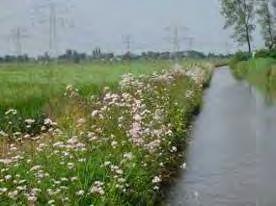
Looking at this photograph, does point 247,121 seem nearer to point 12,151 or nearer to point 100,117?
point 100,117

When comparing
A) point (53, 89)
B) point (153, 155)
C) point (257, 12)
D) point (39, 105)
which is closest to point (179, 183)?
point (153, 155)

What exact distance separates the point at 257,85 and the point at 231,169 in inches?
1332

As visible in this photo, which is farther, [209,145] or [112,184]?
[209,145]

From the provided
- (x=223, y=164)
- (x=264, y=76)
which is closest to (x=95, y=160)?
(x=223, y=164)

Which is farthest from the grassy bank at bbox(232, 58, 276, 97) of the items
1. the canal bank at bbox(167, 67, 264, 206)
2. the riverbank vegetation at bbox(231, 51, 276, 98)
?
the canal bank at bbox(167, 67, 264, 206)

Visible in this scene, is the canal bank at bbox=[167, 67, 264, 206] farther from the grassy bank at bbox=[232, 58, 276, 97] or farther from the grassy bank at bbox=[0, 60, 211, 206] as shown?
the grassy bank at bbox=[232, 58, 276, 97]

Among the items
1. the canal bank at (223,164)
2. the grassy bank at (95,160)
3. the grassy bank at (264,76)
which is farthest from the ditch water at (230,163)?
the grassy bank at (264,76)

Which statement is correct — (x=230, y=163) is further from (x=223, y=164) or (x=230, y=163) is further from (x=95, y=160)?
(x=95, y=160)

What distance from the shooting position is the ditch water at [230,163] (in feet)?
40.2

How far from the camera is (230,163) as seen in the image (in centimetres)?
1605

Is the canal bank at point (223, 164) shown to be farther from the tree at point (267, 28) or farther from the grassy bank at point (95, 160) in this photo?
the tree at point (267, 28)

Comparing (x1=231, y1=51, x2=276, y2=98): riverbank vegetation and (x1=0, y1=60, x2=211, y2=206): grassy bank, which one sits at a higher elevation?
(x1=0, y1=60, x2=211, y2=206): grassy bank

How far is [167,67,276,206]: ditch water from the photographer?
1226cm

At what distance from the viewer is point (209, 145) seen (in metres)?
19.4
